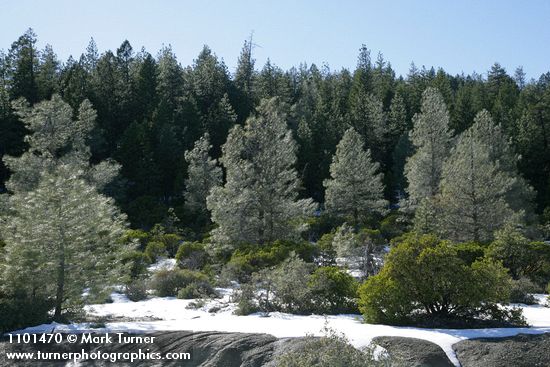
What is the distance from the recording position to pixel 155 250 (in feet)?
92.5

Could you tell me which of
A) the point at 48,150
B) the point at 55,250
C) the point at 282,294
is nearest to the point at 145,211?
the point at 48,150

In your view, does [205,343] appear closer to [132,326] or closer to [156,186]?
[132,326]

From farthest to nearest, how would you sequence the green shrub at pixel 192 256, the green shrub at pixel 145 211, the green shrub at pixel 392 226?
the green shrub at pixel 145 211, the green shrub at pixel 392 226, the green shrub at pixel 192 256

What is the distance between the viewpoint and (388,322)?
1276cm

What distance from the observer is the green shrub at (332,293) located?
1532cm

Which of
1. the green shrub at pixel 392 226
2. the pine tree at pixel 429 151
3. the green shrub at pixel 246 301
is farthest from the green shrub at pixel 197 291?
the pine tree at pixel 429 151

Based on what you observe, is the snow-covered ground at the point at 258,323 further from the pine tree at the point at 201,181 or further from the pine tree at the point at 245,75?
the pine tree at the point at 245,75

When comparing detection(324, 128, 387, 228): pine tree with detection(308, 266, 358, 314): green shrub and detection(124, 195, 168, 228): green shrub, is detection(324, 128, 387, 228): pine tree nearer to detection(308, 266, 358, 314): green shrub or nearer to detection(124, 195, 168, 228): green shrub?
detection(124, 195, 168, 228): green shrub

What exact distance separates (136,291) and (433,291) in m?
10.5

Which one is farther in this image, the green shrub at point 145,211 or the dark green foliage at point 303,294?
the green shrub at point 145,211

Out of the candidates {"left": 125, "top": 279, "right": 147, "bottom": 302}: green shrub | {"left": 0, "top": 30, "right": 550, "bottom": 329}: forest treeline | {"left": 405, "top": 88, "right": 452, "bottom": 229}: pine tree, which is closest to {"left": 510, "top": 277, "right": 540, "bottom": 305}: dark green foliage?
{"left": 0, "top": 30, "right": 550, "bottom": 329}: forest treeline

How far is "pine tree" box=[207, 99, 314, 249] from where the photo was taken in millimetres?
29391

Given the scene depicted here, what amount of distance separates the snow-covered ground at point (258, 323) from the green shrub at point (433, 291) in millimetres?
659

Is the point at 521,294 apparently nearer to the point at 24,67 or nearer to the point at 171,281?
the point at 171,281
